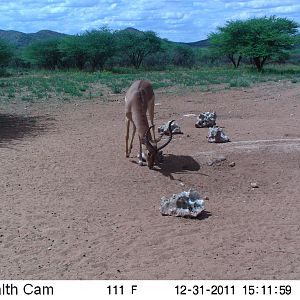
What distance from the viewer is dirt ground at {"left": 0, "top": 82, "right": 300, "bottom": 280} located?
5.27 meters

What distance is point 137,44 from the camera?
52656 millimetres

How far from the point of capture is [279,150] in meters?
9.45

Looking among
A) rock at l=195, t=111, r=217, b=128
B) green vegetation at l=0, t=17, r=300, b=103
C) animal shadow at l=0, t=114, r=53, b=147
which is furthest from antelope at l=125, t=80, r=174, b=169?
green vegetation at l=0, t=17, r=300, b=103

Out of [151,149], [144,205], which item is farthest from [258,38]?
[144,205]

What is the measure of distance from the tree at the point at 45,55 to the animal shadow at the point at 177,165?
4336 centimetres

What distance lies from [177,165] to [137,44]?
45.1m

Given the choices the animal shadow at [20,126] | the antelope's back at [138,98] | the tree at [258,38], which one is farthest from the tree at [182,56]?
the antelope's back at [138,98]

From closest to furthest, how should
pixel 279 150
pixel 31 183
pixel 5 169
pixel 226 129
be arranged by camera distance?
1. pixel 31 183
2. pixel 5 169
3. pixel 279 150
4. pixel 226 129

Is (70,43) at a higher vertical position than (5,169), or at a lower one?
higher

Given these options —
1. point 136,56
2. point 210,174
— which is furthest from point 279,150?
point 136,56

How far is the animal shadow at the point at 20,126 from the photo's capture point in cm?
1185

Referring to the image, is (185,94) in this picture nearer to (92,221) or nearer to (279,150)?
(279,150)

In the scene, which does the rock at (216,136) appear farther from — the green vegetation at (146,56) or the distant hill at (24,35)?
the distant hill at (24,35)

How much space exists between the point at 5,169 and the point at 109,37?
42.0 meters
